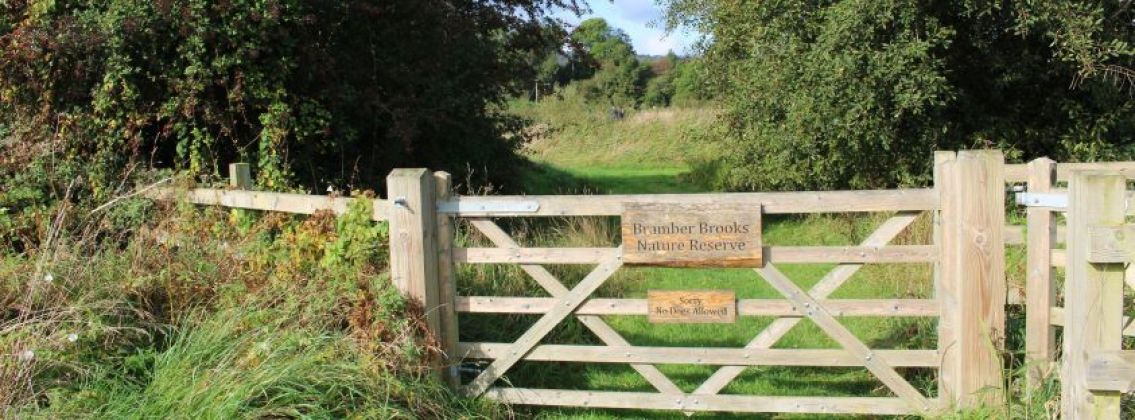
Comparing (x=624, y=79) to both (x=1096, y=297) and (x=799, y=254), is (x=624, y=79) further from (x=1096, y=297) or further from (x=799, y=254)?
(x=1096, y=297)

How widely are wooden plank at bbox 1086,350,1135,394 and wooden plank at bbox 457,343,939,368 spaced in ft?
3.74

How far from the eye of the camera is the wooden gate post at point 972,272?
15.7 ft

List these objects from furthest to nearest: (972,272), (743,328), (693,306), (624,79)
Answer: (624,79)
(743,328)
(693,306)
(972,272)

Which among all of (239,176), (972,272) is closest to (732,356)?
(972,272)

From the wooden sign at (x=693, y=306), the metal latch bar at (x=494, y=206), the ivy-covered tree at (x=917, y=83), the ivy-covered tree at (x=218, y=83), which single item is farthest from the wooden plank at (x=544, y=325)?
the ivy-covered tree at (x=917, y=83)

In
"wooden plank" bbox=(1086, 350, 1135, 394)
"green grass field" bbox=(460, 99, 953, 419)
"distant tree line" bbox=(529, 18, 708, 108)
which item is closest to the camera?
"wooden plank" bbox=(1086, 350, 1135, 394)

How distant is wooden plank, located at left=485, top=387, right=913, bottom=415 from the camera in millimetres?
5117

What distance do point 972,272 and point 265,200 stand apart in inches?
169

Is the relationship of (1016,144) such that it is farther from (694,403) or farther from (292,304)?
(292,304)

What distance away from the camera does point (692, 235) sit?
5.07 m

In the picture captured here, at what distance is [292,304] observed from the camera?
533 centimetres

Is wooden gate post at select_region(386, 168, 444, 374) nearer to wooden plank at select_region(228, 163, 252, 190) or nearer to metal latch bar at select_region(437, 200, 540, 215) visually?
metal latch bar at select_region(437, 200, 540, 215)

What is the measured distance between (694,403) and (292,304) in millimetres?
2255

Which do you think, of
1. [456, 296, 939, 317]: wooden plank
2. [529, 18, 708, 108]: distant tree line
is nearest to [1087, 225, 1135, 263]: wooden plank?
[456, 296, 939, 317]: wooden plank
